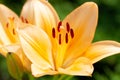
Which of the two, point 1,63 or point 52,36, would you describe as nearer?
point 52,36

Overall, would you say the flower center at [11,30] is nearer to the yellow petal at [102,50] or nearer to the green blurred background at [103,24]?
the yellow petal at [102,50]

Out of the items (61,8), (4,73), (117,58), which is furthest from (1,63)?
(117,58)

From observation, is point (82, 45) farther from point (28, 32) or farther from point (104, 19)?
point (104, 19)

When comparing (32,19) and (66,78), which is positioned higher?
(32,19)

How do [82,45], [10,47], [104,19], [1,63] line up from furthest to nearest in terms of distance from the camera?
[104,19] → [1,63] → [82,45] → [10,47]

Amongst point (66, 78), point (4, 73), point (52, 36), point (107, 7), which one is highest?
point (52, 36)

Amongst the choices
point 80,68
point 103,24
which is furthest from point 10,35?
point 103,24

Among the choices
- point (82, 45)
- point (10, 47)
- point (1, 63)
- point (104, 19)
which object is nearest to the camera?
point (10, 47)

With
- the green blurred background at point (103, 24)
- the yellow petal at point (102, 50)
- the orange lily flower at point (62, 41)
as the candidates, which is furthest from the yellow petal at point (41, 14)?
the green blurred background at point (103, 24)
